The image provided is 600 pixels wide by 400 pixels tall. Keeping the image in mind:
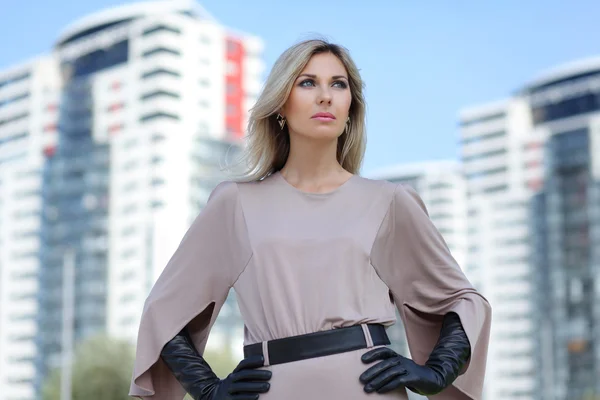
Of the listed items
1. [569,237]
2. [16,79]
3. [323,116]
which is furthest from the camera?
[16,79]

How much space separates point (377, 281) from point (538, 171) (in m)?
117

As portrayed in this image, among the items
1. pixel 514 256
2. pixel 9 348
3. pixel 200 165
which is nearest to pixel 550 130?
pixel 514 256

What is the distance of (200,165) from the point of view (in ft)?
336

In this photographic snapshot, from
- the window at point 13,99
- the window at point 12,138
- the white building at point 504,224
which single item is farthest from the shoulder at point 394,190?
the window at point 13,99

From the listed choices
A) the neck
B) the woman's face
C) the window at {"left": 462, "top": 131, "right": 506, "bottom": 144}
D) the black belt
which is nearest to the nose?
the woman's face

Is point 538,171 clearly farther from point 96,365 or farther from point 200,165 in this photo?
point 96,365

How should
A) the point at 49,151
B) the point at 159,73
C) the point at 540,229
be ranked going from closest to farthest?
the point at 159,73, the point at 49,151, the point at 540,229

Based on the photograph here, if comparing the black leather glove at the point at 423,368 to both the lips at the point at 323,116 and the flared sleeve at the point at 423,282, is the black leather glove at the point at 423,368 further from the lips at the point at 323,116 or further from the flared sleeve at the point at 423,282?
the lips at the point at 323,116

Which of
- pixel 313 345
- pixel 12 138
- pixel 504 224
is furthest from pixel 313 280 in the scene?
pixel 504 224

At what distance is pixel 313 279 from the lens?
3475mm

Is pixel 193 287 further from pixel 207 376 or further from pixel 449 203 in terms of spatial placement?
pixel 449 203

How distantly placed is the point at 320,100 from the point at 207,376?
96cm

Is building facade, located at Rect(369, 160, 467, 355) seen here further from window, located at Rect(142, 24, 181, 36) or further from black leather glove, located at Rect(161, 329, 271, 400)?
black leather glove, located at Rect(161, 329, 271, 400)

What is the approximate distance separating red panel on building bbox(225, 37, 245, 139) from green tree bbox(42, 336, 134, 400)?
5119cm
